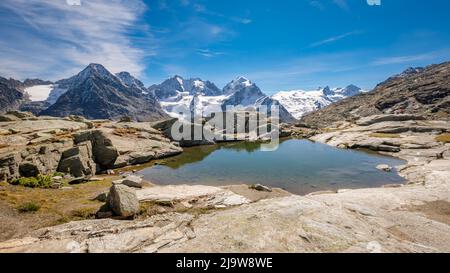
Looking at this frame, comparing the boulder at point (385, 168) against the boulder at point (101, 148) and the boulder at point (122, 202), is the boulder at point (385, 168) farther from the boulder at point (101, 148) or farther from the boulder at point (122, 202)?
the boulder at point (101, 148)

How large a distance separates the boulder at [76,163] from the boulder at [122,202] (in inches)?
963

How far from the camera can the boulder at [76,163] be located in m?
43.7

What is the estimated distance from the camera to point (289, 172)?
48594 mm

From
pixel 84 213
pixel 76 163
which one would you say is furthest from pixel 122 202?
pixel 76 163

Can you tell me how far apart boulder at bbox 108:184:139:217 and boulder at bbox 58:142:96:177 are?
80.2 feet

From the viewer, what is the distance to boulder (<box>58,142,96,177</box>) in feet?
143

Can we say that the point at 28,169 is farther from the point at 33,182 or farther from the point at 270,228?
the point at 270,228

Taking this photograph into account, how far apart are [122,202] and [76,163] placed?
27662 millimetres

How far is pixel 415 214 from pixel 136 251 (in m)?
22.9

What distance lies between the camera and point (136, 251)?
1538 cm
